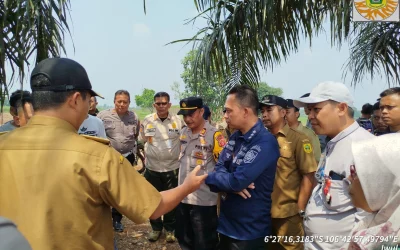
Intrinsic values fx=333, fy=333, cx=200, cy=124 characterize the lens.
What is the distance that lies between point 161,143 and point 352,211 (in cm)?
270

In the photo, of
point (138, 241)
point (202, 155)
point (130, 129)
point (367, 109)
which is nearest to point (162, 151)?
point (130, 129)

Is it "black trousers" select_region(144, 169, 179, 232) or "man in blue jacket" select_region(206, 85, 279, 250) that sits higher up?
"man in blue jacket" select_region(206, 85, 279, 250)

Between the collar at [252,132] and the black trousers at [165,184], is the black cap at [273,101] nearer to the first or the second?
the collar at [252,132]

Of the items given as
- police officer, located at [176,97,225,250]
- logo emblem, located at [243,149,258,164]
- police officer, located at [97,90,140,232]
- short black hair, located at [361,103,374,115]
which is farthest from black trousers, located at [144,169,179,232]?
short black hair, located at [361,103,374,115]

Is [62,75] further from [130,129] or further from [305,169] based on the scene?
[130,129]

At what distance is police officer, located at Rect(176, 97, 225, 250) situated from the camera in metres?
3.07

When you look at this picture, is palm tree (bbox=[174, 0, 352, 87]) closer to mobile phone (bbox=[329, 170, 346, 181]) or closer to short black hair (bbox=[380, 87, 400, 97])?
short black hair (bbox=[380, 87, 400, 97])

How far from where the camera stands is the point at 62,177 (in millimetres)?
1134

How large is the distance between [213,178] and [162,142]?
2.04 metres

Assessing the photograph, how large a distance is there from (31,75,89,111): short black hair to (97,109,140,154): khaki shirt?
10.3ft

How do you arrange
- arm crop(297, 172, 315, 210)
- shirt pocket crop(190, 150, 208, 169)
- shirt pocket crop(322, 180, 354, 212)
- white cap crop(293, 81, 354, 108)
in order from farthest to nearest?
shirt pocket crop(190, 150, 208, 169) < arm crop(297, 172, 315, 210) < white cap crop(293, 81, 354, 108) < shirt pocket crop(322, 180, 354, 212)

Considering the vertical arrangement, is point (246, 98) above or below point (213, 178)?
above

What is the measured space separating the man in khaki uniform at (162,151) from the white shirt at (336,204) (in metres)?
2.40

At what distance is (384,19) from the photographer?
3.77m
